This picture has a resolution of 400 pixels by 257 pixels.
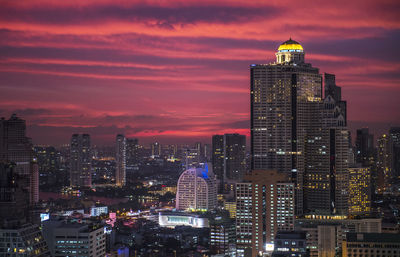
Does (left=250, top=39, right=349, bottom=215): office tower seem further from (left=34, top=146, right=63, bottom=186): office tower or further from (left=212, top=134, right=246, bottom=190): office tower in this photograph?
(left=34, top=146, right=63, bottom=186): office tower

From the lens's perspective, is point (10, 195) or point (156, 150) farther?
point (156, 150)

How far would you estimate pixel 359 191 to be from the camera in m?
59.8

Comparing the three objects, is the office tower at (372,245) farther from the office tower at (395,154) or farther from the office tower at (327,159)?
the office tower at (395,154)

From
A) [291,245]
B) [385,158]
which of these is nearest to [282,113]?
[291,245]

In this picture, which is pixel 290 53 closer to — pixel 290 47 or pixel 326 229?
pixel 290 47

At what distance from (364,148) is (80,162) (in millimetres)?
54722

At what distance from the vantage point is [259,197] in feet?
153

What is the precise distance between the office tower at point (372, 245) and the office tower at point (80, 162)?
87.2 m

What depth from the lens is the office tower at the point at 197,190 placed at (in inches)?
3019

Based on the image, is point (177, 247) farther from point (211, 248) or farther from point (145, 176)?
point (145, 176)

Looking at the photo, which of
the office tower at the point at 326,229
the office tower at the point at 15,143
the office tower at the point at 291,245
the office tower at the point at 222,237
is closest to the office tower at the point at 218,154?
the office tower at the point at 15,143

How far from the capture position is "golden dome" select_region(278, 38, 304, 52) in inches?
2083

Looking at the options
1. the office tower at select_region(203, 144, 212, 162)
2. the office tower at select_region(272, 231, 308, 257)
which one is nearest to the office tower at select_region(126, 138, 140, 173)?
the office tower at select_region(203, 144, 212, 162)

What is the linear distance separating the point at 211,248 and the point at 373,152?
41751 millimetres
